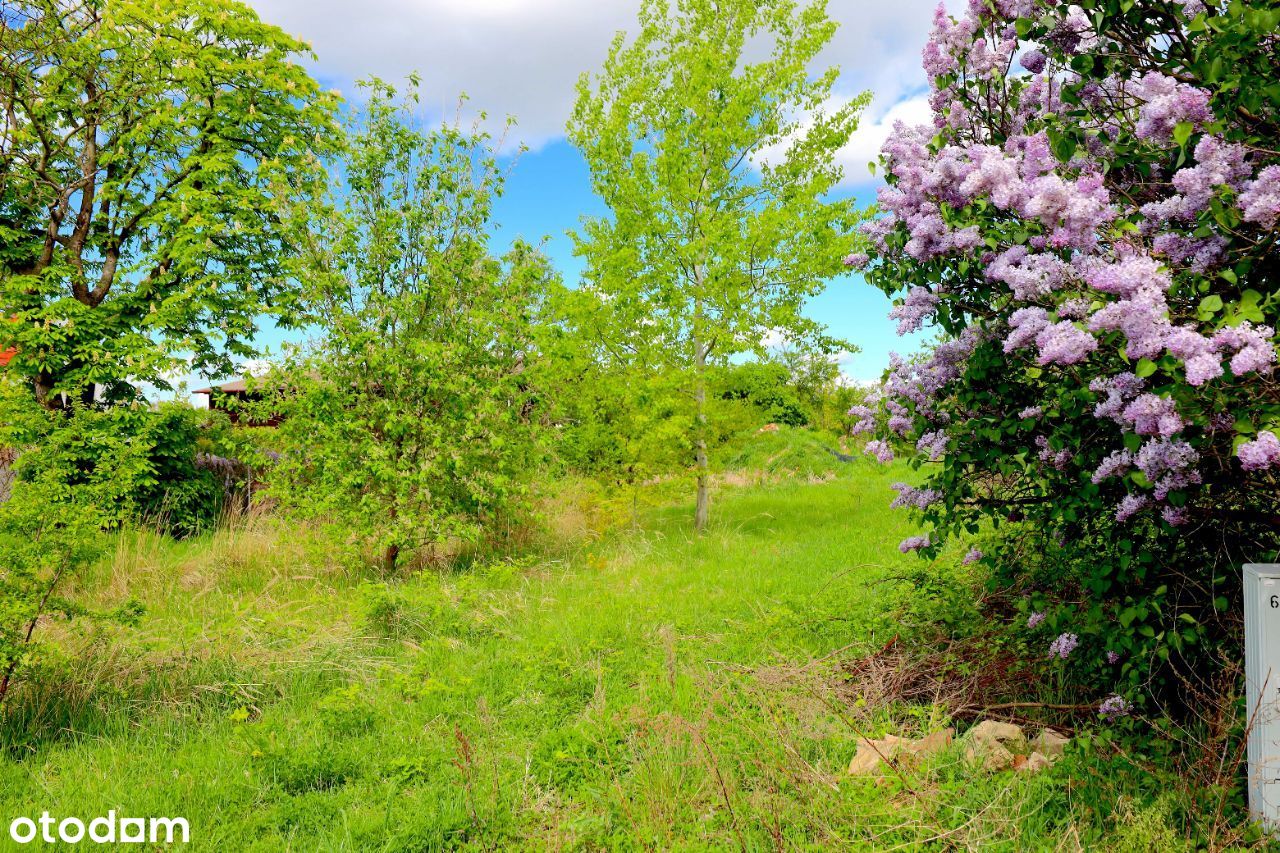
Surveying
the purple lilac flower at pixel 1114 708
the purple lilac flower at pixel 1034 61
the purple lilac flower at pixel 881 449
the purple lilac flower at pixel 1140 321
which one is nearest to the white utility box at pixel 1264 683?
the purple lilac flower at pixel 1114 708

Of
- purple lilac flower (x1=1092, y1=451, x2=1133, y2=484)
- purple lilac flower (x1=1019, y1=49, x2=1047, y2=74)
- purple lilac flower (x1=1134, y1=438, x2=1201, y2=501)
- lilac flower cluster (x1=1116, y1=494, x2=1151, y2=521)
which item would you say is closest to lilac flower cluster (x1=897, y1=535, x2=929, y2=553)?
lilac flower cluster (x1=1116, y1=494, x2=1151, y2=521)

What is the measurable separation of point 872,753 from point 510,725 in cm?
207

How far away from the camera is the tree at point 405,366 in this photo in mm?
8750

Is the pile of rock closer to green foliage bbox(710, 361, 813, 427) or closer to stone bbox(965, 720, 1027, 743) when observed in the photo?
stone bbox(965, 720, 1027, 743)

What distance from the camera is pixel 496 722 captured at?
14.7 ft

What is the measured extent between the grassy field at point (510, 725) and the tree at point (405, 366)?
1352 millimetres

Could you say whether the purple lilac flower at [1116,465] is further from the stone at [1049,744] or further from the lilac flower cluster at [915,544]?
the lilac flower cluster at [915,544]

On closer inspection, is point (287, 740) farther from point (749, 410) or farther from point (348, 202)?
point (749, 410)

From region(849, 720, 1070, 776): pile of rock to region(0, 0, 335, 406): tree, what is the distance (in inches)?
566

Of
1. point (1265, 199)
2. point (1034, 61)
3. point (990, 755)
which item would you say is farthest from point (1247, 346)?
point (1034, 61)

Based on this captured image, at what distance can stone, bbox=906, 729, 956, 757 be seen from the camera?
3.65 meters

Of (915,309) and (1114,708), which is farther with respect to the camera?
(915,309)

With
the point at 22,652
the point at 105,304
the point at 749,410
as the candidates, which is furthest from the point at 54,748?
the point at 105,304

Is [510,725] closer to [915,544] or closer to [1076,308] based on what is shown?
[915,544]
